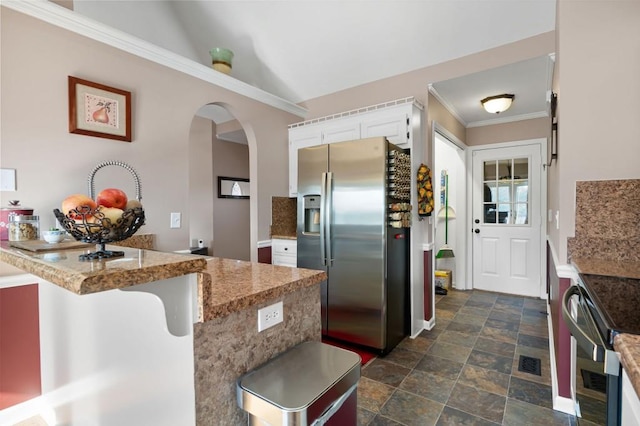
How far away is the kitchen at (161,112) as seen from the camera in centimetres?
167

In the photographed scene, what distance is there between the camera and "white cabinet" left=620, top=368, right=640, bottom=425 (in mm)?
657

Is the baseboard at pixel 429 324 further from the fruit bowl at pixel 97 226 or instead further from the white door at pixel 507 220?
the fruit bowl at pixel 97 226

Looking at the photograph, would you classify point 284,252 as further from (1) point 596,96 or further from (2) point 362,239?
(1) point 596,96

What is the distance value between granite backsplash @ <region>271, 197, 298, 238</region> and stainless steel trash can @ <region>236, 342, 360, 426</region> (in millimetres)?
2451

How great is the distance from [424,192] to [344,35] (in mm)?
1734

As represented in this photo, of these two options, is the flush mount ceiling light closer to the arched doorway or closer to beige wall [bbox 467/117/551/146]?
beige wall [bbox 467/117/551/146]

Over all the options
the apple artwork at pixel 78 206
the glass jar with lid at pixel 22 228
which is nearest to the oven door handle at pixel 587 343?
the apple artwork at pixel 78 206

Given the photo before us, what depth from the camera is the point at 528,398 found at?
2.01m

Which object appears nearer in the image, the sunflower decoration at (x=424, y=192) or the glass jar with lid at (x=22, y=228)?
the glass jar with lid at (x=22, y=228)

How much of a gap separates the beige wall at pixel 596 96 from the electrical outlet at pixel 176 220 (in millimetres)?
2800

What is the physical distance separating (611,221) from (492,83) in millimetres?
2056

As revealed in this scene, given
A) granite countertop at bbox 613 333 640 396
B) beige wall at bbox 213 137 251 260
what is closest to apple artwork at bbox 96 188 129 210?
granite countertop at bbox 613 333 640 396

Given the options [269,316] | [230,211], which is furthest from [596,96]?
[230,211]

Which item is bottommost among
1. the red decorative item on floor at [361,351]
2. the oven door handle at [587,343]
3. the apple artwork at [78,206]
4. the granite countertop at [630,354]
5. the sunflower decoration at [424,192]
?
the red decorative item on floor at [361,351]
